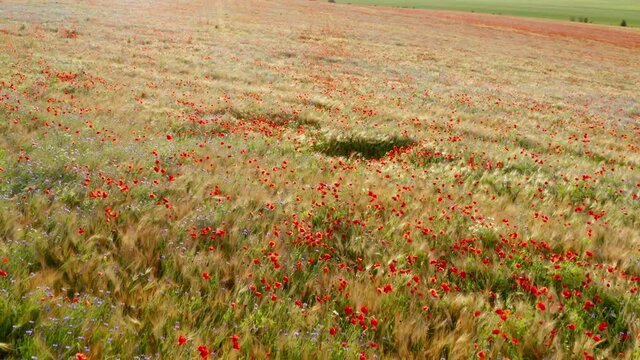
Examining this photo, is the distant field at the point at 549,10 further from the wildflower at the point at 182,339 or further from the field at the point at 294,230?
the wildflower at the point at 182,339

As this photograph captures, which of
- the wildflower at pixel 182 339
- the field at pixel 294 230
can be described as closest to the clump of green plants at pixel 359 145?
the field at pixel 294 230

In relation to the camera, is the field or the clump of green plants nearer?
the field

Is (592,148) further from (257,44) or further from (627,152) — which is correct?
(257,44)

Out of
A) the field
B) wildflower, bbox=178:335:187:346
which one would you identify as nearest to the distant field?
the field

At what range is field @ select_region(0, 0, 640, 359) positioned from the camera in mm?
3342

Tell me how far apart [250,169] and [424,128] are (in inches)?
286

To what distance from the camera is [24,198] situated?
15.7 feet

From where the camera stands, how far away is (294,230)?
17.0 ft

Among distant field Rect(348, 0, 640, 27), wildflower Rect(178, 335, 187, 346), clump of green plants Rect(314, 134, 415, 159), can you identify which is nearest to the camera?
wildflower Rect(178, 335, 187, 346)

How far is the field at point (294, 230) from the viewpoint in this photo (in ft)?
11.0

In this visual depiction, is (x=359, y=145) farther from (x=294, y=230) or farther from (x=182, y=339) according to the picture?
(x=182, y=339)

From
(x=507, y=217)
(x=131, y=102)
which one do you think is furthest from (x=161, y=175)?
(x=131, y=102)

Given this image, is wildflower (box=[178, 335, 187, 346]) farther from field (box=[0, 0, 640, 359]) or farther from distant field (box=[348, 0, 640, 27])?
distant field (box=[348, 0, 640, 27])

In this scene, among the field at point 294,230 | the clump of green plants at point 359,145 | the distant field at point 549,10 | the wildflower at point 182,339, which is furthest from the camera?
the distant field at point 549,10
